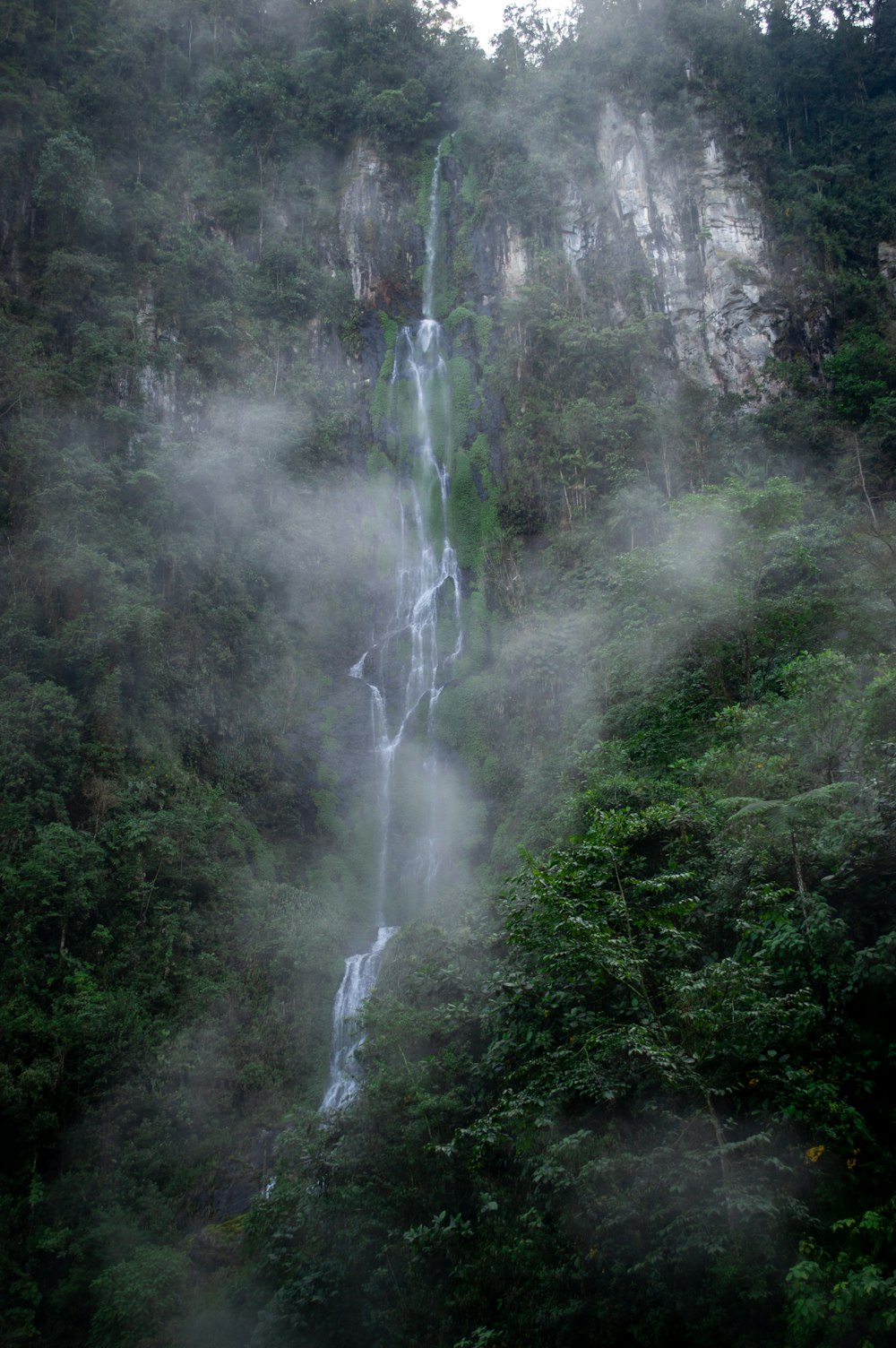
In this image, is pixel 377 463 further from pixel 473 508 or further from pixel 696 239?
pixel 696 239

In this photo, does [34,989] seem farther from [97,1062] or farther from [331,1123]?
[331,1123]

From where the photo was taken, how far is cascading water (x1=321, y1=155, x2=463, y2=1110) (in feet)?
57.5

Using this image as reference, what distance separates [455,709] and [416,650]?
2.62 metres

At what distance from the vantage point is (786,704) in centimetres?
1011

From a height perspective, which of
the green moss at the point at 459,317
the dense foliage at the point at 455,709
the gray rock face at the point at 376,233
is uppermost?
the gray rock face at the point at 376,233

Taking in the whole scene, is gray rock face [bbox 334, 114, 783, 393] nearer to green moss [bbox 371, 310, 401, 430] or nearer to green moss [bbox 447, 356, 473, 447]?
green moss [bbox 371, 310, 401, 430]

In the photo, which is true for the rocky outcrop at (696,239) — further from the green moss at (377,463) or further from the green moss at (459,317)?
the green moss at (377,463)

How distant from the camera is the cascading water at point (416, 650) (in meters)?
17.5

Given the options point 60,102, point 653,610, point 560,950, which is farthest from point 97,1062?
point 60,102

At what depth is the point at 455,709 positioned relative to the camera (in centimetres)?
2180

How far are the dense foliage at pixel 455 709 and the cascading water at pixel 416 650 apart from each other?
0.61m

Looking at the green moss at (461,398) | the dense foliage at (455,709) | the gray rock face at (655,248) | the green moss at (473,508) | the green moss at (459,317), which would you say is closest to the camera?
the dense foliage at (455,709)

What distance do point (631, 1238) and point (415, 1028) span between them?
419 cm

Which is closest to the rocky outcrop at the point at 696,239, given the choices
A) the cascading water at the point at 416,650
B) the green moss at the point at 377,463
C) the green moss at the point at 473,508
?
the cascading water at the point at 416,650
